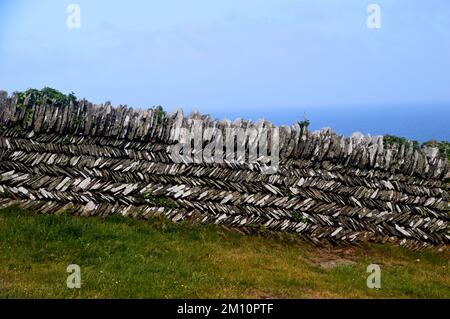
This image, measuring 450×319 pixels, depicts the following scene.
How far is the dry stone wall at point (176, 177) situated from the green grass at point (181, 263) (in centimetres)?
50

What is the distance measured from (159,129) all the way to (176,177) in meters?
1.32

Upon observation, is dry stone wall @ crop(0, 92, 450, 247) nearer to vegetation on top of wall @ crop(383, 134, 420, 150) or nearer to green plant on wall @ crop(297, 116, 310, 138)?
green plant on wall @ crop(297, 116, 310, 138)

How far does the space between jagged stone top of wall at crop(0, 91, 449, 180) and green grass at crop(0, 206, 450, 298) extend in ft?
7.13

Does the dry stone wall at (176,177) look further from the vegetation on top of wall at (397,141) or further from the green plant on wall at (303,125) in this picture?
the vegetation on top of wall at (397,141)

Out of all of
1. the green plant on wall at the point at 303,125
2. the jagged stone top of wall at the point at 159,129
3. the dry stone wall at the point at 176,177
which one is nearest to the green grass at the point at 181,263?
the dry stone wall at the point at 176,177

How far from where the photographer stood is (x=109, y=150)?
12656mm

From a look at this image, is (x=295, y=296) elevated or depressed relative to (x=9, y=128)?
depressed

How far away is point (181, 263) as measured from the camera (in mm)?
10047

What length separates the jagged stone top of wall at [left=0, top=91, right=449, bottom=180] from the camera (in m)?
12.5

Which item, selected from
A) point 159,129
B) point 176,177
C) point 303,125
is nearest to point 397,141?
point 303,125

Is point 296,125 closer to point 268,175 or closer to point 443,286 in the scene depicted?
point 268,175

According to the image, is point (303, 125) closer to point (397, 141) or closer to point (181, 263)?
point (397, 141)
